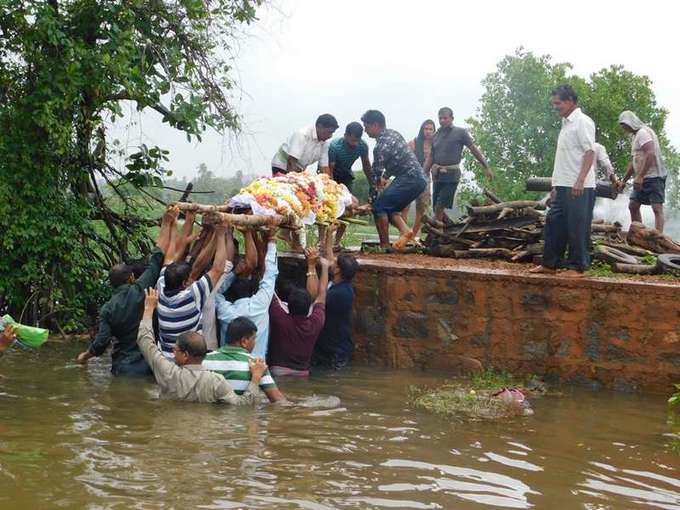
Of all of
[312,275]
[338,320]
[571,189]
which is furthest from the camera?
[338,320]

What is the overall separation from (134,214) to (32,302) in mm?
1979

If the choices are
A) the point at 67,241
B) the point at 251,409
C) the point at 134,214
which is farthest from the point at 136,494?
the point at 134,214

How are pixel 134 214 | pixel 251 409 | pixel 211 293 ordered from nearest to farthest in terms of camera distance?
1. pixel 251 409
2. pixel 211 293
3. pixel 134 214

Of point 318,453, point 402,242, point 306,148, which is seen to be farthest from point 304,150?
point 318,453

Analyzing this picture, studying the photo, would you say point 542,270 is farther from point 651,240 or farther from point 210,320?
point 210,320

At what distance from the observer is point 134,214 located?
12969 millimetres

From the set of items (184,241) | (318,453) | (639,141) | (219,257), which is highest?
(639,141)

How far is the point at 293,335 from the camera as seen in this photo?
32.1 ft

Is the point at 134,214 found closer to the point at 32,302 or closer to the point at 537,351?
the point at 32,302

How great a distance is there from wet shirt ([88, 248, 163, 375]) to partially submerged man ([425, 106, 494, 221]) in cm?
522

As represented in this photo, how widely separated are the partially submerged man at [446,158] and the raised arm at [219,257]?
4756 mm

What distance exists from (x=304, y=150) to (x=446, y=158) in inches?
104

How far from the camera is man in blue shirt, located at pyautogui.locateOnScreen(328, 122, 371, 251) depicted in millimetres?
12047

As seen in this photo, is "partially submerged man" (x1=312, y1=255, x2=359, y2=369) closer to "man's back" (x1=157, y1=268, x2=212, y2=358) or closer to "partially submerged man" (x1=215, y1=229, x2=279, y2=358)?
"partially submerged man" (x1=215, y1=229, x2=279, y2=358)
